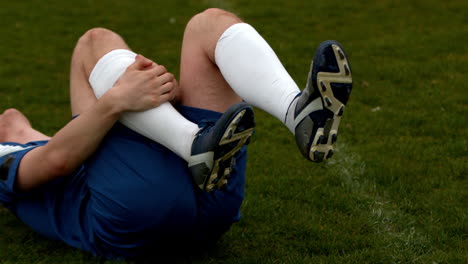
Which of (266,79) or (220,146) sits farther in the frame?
(266,79)

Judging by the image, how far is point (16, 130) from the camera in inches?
153

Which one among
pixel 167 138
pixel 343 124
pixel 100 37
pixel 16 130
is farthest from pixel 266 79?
pixel 343 124

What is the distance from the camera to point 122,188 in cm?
279

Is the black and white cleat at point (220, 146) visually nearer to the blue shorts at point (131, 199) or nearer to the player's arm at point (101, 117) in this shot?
the blue shorts at point (131, 199)

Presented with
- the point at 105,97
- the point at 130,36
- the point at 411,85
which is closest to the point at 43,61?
the point at 130,36

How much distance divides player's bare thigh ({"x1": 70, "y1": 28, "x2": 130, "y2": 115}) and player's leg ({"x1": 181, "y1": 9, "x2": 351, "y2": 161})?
432 mm

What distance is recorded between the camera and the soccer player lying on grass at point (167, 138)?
251 centimetres

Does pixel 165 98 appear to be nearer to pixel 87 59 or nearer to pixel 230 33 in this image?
pixel 230 33

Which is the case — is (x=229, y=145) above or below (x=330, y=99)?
below

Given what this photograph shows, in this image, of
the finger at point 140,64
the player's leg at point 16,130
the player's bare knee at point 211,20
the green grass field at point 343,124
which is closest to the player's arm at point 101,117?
the finger at point 140,64

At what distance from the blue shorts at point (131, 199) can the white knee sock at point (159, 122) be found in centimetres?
9

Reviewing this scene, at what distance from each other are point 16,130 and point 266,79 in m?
1.89

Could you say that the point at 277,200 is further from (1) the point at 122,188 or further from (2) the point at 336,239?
(1) the point at 122,188

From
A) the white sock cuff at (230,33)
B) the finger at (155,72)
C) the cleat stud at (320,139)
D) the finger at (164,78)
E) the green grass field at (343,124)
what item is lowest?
the green grass field at (343,124)
